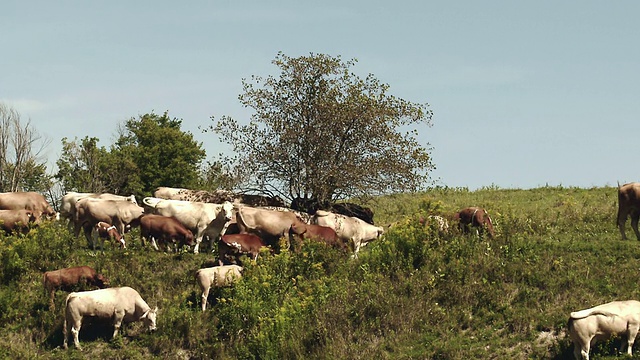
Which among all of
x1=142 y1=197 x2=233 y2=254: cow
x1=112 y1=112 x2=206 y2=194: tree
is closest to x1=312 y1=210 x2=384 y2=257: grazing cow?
x1=142 y1=197 x2=233 y2=254: cow

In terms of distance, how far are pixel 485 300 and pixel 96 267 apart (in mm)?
12308

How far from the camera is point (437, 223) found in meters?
29.5

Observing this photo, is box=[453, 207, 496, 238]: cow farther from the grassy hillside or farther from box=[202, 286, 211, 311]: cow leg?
box=[202, 286, 211, 311]: cow leg

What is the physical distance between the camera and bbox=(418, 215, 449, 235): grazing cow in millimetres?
29266

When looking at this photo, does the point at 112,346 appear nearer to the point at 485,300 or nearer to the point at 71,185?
the point at 485,300

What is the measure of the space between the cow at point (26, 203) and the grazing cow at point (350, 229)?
1125 centimetres

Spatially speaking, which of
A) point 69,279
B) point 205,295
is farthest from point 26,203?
point 205,295

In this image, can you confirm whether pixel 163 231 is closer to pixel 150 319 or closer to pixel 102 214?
pixel 102 214

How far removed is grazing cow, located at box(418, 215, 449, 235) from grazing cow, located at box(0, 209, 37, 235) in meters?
14.3

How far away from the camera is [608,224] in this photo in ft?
106

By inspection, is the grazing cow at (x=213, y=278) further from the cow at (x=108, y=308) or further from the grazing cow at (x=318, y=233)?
the grazing cow at (x=318, y=233)

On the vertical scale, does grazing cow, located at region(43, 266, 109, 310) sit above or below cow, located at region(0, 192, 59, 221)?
below

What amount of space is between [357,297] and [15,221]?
45.1ft

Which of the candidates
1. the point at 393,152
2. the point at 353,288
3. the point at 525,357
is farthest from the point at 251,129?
the point at 525,357
